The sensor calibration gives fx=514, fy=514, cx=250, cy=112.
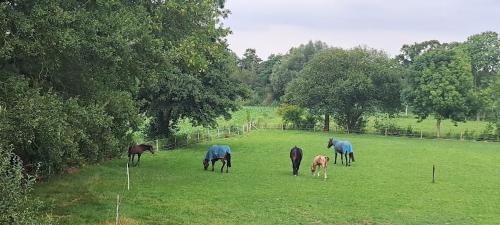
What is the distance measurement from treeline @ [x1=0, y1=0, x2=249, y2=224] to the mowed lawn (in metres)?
2.12

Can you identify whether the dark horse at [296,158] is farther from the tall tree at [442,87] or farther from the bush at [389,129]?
the bush at [389,129]

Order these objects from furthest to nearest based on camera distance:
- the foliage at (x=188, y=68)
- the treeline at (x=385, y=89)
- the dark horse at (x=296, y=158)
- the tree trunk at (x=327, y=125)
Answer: the tree trunk at (x=327, y=125) < the treeline at (x=385, y=89) < the dark horse at (x=296, y=158) < the foliage at (x=188, y=68)

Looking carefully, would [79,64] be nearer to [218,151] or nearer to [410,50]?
[218,151]

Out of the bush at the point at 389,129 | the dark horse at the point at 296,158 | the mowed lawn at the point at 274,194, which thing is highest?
the bush at the point at 389,129

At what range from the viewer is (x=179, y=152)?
38094mm

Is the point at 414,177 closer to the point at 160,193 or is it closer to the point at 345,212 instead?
the point at 345,212

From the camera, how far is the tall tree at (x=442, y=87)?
6109 cm

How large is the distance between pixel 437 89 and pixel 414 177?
3792cm

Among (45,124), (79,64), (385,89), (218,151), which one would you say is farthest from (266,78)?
Answer: (45,124)

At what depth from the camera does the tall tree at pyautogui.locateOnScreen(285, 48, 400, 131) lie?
6550 cm

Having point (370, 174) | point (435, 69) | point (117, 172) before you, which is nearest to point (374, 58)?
point (435, 69)

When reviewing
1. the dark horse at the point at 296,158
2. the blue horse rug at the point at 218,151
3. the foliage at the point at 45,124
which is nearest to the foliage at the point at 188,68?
the foliage at the point at 45,124

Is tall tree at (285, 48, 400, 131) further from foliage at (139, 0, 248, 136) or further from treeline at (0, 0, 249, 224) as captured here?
treeline at (0, 0, 249, 224)

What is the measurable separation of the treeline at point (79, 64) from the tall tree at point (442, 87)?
149 feet
